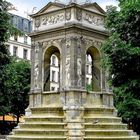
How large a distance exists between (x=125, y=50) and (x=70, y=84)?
2.89 meters

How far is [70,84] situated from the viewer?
18812mm

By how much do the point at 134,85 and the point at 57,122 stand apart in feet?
12.0

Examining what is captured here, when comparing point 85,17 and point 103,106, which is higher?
point 85,17

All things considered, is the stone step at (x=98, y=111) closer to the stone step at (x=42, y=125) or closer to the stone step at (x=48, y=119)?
the stone step at (x=48, y=119)

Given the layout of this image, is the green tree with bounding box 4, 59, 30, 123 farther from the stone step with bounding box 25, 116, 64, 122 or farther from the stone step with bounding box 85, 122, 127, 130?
the stone step with bounding box 85, 122, 127, 130

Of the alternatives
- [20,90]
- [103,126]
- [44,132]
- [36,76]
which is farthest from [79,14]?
[20,90]

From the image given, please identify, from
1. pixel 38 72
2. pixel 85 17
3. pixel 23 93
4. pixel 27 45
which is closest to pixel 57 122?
pixel 38 72

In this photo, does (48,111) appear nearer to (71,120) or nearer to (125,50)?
(71,120)

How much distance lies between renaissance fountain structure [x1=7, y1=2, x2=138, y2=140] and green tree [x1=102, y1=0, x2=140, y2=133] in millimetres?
1010

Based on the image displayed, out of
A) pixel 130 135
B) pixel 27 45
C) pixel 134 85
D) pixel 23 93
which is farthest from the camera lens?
pixel 27 45

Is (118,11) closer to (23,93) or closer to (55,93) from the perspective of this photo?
(55,93)

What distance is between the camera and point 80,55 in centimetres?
1927

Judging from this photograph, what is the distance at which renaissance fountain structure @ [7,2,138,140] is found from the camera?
59.6ft

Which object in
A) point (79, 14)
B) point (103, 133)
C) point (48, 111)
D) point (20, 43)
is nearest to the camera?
point (103, 133)
